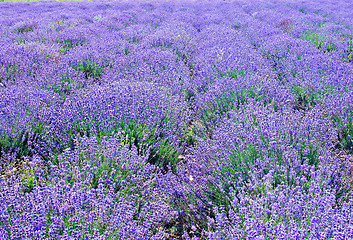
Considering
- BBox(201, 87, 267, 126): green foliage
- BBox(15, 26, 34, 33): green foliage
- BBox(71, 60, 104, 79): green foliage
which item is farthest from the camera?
BBox(15, 26, 34, 33): green foliage

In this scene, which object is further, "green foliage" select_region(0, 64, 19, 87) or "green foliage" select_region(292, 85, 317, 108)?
"green foliage" select_region(0, 64, 19, 87)

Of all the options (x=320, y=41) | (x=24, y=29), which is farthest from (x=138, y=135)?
(x=24, y=29)

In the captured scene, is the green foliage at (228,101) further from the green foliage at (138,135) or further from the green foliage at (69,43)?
the green foliage at (69,43)

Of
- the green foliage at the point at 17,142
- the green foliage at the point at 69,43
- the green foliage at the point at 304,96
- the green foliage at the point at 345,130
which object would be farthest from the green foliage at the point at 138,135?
the green foliage at the point at 69,43

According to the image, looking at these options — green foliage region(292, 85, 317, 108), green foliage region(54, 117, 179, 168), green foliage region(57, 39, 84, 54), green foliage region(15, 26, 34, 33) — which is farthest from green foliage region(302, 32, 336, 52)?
green foliage region(15, 26, 34, 33)

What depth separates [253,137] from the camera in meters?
2.25

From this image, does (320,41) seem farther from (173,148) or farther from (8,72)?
(8,72)

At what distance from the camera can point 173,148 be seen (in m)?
2.70

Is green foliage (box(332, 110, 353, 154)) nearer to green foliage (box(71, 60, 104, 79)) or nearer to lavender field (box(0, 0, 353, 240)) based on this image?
lavender field (box(0, 0, 353, 240))

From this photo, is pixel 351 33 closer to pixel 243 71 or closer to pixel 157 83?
pixel 243 71

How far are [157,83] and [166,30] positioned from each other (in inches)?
126

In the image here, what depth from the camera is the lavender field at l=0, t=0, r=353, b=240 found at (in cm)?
154

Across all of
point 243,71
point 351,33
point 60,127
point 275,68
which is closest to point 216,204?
point 60,127

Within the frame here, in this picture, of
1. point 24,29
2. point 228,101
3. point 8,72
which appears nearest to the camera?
point 228,101
